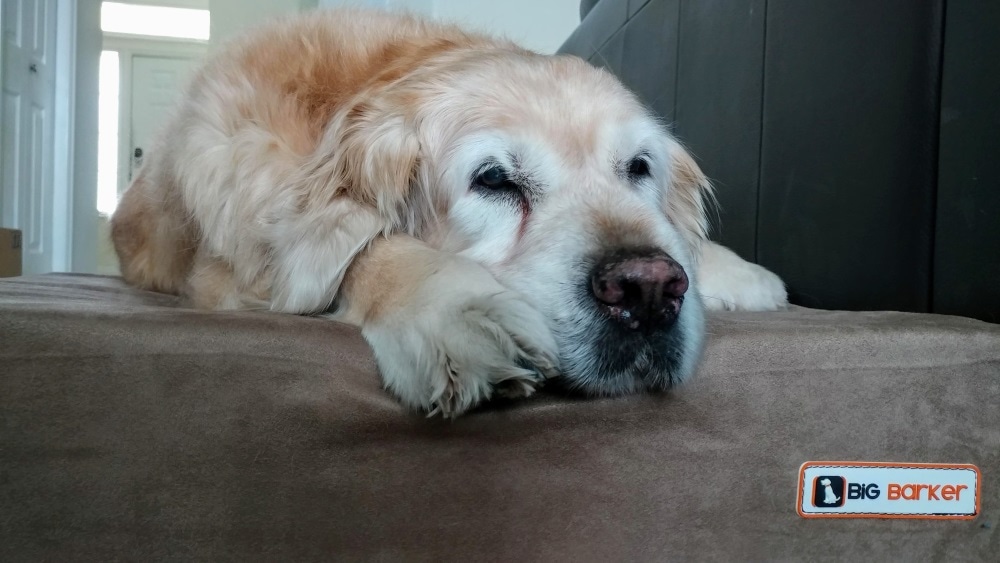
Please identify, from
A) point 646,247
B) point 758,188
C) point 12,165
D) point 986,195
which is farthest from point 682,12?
point 12,165

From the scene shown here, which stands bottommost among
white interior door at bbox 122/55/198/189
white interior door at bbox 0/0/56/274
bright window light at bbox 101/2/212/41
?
white interior door at bbox 0/0/56/274

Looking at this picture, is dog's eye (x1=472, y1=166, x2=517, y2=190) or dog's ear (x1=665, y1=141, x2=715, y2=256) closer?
dog's eye (x1=472, y1=166, x2=517, y2=190)

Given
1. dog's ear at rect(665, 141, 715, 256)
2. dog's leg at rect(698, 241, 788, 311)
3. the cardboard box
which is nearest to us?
dog's leg at rect(698, 241, 788, 311)

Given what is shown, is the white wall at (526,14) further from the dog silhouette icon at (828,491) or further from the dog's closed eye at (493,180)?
the dog silhouette icon at (828,491)

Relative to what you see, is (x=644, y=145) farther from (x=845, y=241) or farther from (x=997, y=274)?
(x=997, y=274)

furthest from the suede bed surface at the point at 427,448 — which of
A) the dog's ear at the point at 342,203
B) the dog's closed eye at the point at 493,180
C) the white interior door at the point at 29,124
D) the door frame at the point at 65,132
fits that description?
the door frame at the point at 65,132

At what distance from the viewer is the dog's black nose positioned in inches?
34.2

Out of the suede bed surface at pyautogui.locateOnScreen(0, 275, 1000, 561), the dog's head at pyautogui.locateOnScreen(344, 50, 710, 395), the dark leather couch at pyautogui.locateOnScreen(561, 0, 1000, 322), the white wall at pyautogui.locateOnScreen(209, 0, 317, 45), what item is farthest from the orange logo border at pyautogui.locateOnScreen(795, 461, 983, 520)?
the white wall at pyautogui.locateOnScreen(209, 0, 317, 45)

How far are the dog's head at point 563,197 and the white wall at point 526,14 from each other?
2.73 m

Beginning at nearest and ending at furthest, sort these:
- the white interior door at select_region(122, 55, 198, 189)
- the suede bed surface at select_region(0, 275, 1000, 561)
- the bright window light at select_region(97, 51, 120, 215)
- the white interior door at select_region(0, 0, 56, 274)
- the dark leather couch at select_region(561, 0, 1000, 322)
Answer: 1. the suede bed surface at select_region(0, 275, 1000, 561)
2. the dark leather couch at select_region(561, 0, 1000, 322)
3. the white interior door at select_region(0, 0, 56, 274)
4. the bright window light at select_region(97, 51, 120, 215)
5. the white interior door at select_region(122, 55, 198, 189)

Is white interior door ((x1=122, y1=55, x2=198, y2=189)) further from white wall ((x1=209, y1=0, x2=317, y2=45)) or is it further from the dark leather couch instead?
the dark leather couch

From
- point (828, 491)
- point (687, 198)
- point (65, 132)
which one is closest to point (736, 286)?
point (687, 198)

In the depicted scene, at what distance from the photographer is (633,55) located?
2.70 meters

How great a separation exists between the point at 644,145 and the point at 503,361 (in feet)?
2.26
